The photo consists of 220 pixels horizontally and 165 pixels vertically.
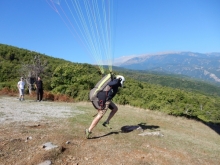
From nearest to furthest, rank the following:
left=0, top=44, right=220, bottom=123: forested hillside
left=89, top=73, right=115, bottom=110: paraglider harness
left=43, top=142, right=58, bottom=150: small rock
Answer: left=43, top=142, right=58, bottom=150: small rock, left=89, top=73, right=115, bottom=110: paraglider harness, left=0, top=44, right=220, bottom=123: forested hillside

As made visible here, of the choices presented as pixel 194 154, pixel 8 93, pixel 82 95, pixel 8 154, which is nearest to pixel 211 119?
pixel 82 95

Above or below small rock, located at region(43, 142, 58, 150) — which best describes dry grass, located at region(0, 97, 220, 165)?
below

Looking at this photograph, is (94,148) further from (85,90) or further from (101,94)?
(85,90)

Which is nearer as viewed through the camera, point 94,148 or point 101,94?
point 94,148

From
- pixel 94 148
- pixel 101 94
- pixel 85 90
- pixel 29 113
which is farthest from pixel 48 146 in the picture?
pixel 85 90

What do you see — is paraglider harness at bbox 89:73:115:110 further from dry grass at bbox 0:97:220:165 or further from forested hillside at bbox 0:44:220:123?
forested hillside at bbox 0:44:220:123

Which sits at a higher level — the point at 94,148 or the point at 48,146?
the point at 48,146

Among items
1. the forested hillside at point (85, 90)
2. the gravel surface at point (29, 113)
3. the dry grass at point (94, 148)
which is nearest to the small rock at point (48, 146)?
the dry grass at point (94, 148)

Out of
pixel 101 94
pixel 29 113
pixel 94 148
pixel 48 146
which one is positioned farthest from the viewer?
pixel 29 113

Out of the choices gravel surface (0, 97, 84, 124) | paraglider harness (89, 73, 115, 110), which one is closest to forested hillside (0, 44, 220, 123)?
gravel surface (0, 97, 84, 124)

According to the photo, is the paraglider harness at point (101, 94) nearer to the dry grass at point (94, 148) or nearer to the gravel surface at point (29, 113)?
the dry grass at point (94, 148)

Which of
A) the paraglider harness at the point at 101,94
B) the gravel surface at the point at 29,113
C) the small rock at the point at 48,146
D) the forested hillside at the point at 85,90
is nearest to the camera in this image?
the small rock at the point at 48,146

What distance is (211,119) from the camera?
133ft

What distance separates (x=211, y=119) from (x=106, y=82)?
37.4 meters
